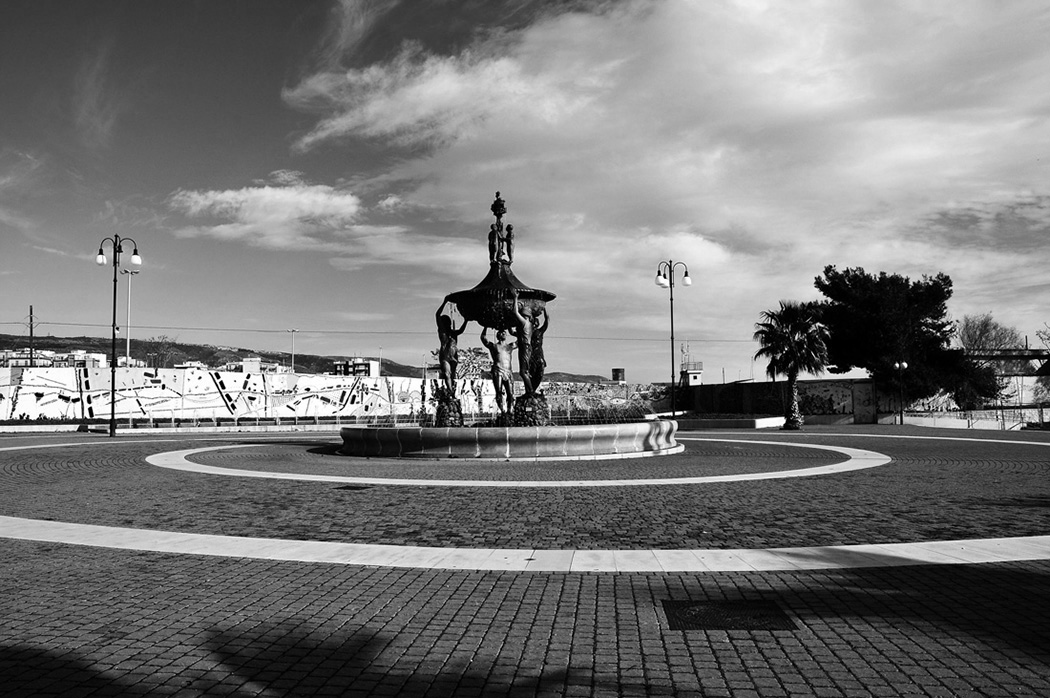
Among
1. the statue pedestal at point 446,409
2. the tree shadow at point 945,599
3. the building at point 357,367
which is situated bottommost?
the tree shadow at point 945,599

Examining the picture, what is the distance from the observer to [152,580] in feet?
19.9

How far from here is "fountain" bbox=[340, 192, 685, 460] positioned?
17.0 metres

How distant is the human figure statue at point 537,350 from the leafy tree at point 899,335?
27749 mm

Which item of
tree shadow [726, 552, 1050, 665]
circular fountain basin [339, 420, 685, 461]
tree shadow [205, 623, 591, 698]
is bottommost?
tree shadow [726, 552, 1050, 665]

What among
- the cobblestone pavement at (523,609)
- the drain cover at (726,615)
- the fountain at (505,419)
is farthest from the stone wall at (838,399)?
the drain cover at (726,615)

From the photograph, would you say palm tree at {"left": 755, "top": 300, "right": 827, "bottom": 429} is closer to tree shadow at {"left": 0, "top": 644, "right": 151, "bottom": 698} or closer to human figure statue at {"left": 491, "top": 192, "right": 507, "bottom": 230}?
human figure statue at {"left": 491, "top": 192, "right": 507, "bottom": 230}

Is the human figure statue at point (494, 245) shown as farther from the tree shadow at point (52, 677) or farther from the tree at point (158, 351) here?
the tree at point (158, 351)

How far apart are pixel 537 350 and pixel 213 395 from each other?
26.5 meters

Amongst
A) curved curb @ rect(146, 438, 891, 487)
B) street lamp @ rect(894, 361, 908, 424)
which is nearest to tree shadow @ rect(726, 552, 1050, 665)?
curved curb @ rect(146, 438, 891, 487)

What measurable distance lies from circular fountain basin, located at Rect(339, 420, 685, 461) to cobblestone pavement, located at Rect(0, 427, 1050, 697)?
6.37 metres

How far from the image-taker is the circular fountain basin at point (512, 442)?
55.5 feet

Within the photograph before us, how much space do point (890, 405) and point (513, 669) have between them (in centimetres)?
4349

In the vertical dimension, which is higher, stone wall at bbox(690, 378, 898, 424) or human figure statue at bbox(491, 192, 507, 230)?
human figure statue at bbox(491, 192, 507, 230)

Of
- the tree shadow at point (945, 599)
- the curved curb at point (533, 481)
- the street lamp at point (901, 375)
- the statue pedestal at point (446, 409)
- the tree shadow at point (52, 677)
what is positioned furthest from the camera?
the street lamp at point (901, 375)
